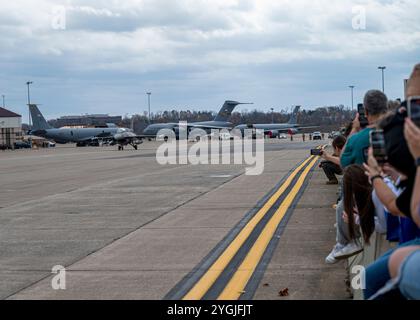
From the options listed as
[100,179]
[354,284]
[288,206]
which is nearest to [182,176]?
[100,179]

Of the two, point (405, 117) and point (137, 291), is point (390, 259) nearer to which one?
point (405, 117)

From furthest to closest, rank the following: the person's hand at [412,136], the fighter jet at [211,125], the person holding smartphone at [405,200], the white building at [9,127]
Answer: the white building at [9,127] → the fighter jet at [211,125] → the person holding smartphone at [405,200] → the person's hand at [412,136]

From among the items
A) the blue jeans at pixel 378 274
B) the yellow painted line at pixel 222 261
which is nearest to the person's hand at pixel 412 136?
the blue jeans at pixel 378 274

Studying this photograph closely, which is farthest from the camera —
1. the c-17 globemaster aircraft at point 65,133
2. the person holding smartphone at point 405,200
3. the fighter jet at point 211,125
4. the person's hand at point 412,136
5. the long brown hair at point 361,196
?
the fighter jet at point 211,125

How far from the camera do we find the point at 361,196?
597cm

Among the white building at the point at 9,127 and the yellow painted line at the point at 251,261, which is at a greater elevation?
the white building at the point at 9,127

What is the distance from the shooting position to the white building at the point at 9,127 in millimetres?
110188

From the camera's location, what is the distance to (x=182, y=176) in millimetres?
24562

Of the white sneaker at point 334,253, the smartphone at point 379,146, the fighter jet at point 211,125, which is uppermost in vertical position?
the fighter jet at point 211,125

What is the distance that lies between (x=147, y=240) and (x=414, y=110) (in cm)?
712

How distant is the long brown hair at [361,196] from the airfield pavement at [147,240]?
101 cm

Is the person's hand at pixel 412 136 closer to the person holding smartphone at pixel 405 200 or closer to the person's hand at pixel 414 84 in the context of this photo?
the person holding smartphone at pixel 405 200

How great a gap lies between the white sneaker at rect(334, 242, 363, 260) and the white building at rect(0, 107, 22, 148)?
105m

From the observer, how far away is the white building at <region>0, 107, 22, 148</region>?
110188 millimetres
